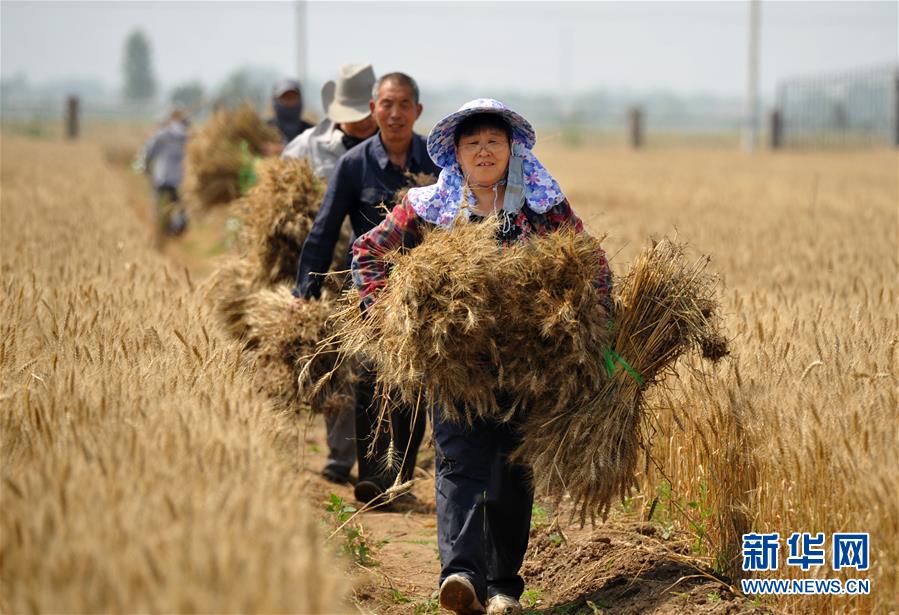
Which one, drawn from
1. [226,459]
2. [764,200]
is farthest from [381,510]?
[764,200]

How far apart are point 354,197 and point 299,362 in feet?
2.61

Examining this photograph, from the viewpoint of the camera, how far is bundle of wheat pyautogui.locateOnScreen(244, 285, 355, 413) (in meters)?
5.48

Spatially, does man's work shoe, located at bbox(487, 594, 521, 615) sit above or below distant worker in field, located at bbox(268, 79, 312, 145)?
below

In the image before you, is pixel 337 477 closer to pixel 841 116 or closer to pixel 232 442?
pixel 232 442

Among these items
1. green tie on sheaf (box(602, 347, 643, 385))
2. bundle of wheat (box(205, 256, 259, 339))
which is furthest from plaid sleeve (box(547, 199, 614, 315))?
bundle of wheat (box(205, 256, 259, 339))

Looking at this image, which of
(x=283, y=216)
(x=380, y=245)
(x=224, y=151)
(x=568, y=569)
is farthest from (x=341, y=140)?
(x=224, y=151)

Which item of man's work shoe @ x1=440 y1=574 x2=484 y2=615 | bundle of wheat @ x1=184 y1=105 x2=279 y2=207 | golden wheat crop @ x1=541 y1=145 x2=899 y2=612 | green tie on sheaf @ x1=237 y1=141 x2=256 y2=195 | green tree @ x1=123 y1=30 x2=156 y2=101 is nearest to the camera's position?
golden wheat crop @ x1=541 y1=145 x2=899 y2=612

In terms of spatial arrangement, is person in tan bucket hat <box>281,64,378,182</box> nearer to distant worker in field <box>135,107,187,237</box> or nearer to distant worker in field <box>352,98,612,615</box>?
distant worker in field <box>352,98,612,615</box>

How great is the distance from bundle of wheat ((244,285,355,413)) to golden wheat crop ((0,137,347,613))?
0.39 meters

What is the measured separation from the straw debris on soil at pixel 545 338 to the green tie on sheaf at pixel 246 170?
20.8ft

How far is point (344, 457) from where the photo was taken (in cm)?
640

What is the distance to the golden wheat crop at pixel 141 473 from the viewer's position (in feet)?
8.16

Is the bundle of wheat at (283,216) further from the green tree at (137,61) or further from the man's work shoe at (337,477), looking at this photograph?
the green tree at (137,61)

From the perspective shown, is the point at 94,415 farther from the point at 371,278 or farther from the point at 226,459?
the point at 371,278
